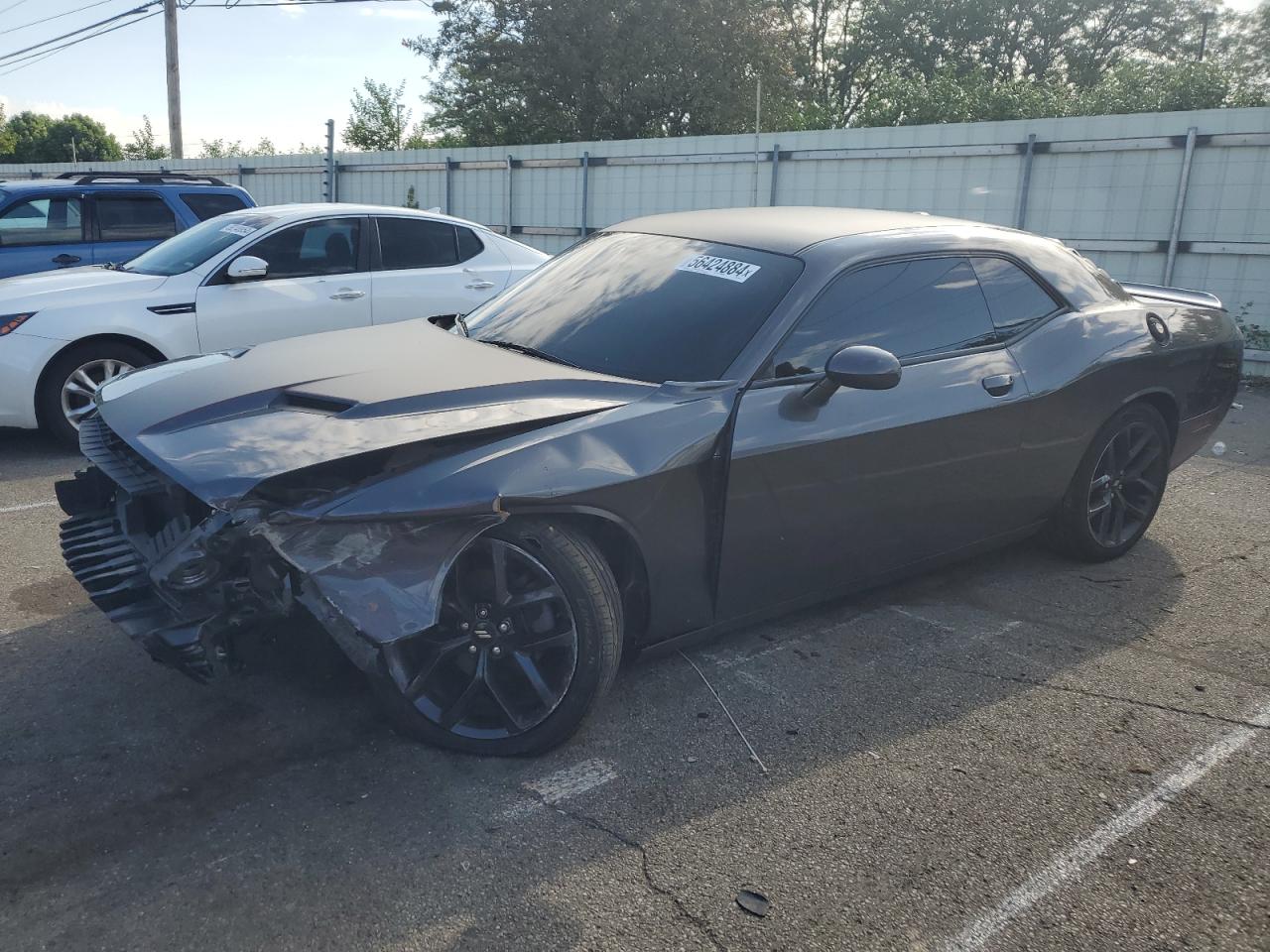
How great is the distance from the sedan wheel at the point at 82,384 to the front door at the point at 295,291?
22.7 inches

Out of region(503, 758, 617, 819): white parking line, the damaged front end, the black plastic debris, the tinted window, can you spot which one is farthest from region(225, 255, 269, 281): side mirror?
the black plastic debris

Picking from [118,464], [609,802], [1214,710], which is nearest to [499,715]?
[609,802]

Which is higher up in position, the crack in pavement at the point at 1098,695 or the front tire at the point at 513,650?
the front tire at the point at 513,650

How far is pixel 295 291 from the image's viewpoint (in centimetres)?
712

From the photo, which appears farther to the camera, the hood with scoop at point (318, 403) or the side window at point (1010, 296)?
the side window at point (1010, 296)

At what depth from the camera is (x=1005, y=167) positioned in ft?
37.8

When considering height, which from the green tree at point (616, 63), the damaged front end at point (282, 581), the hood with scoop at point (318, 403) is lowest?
the damaged front end at point (282, 581)

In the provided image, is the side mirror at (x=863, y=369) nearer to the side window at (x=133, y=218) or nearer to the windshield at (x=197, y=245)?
the windshield at (x=197, y=245)

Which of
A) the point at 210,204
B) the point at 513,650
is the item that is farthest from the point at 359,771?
the point at 210,204

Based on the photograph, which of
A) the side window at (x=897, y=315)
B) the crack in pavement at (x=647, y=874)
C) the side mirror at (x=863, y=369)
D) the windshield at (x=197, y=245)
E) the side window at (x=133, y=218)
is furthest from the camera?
the side window at (x=133, y=218)

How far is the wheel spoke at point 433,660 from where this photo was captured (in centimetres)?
301

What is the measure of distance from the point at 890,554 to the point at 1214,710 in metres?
1.20

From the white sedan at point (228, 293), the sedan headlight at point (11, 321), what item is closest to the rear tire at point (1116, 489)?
the white sedan at point (228, 293)

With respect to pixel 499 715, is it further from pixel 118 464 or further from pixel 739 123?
pixel 739 123
